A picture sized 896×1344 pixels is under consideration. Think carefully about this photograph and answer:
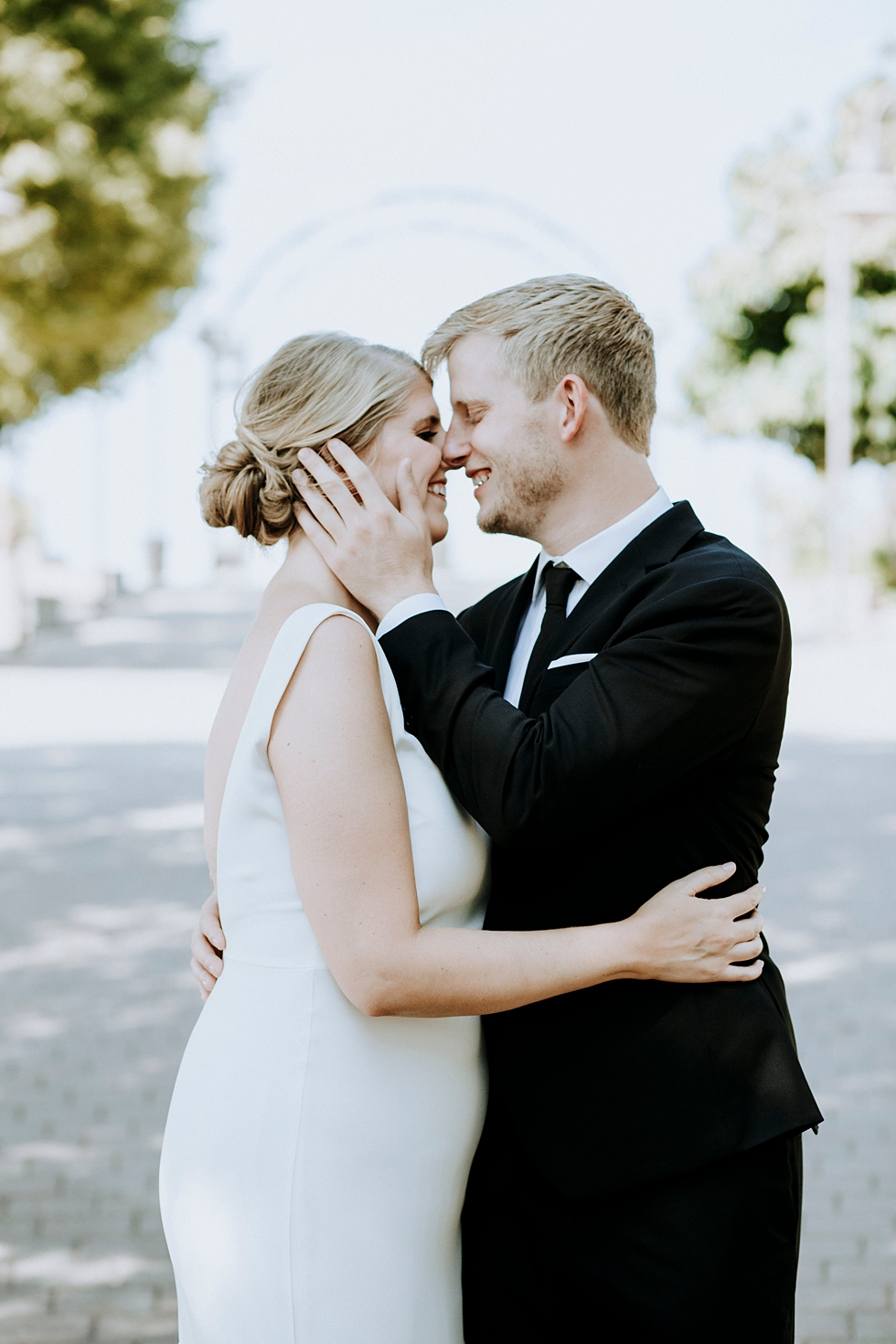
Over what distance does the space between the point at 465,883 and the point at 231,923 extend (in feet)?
1.32

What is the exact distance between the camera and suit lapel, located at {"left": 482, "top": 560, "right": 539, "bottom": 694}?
2738mm

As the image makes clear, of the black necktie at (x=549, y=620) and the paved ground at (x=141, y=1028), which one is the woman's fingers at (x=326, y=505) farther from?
the paved ground at (x=141, y=1028)

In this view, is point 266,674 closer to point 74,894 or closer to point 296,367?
point 296,367

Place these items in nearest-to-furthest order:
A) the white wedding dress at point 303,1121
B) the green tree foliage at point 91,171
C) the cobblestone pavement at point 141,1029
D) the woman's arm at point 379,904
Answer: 1. the woman's arm at point 379,904
2. the white wedding dress at point 303,1121
3. the cobblestone pavement at point 141,1029
4. the green tree foliage at point 91,171

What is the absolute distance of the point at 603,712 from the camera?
212 centimetres

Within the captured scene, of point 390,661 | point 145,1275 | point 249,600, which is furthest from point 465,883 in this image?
point 249,600

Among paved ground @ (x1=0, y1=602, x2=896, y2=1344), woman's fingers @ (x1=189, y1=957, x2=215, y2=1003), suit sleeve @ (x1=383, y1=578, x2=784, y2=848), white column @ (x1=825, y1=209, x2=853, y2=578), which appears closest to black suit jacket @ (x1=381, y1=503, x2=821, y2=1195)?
suit sleeve @ (x1=383, y1=578, x2=784, y2=848)

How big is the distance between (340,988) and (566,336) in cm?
125

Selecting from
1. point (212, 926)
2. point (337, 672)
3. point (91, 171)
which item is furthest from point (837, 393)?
point (337, 672)

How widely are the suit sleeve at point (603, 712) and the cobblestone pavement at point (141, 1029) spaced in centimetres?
241

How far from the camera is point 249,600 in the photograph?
94.6 feet

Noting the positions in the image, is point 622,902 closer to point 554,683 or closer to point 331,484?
point 554,683

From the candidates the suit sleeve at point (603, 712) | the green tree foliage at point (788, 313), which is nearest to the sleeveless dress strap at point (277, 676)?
the suit sleeve at point (603, 712)

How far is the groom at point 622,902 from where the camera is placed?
7.00ft
